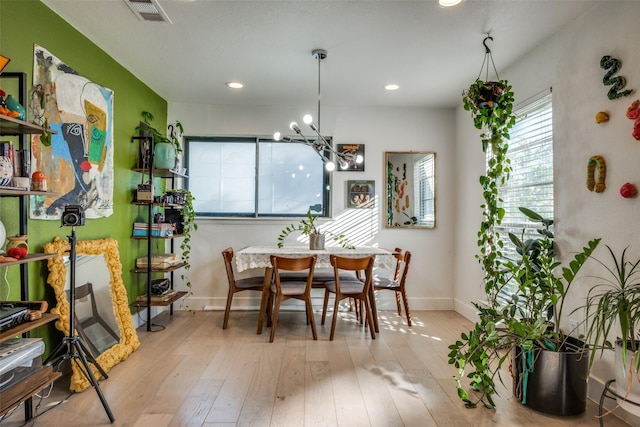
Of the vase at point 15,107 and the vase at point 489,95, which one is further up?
the vase at point 489,95

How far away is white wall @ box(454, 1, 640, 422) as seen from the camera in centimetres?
197

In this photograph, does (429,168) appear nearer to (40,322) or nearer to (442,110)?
(442,110)

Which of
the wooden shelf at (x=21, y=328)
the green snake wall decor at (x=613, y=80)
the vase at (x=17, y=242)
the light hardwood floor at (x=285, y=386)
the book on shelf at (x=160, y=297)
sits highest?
the green snake wall decor at (x=613, y=80)

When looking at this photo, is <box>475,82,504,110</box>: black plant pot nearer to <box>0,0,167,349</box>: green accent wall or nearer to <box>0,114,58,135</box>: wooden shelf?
<box>0,114,58,135</box>: wooden shelf

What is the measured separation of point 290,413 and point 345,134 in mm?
3153

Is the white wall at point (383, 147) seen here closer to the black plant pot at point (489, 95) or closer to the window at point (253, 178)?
the window at point (253, 178)

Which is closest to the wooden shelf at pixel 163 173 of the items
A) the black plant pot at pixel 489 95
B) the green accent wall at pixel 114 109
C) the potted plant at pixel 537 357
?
the green accent wall at pixel 114 109

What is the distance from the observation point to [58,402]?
208 cm

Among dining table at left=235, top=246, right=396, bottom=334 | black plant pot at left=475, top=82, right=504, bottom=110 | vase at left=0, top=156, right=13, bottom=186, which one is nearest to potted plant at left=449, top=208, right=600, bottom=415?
black plant pot at left=475, top=82, right=504, bottom=110

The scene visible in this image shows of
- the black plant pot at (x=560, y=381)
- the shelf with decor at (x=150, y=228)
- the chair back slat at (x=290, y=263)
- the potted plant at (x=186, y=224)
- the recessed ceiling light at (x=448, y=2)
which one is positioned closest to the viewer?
the black plant pot at (x=560, y=381)

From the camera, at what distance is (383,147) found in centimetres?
431

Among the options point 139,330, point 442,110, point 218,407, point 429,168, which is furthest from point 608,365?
point 139,330

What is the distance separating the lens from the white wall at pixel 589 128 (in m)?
1.97

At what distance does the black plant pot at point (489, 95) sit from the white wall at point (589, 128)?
483 mm
